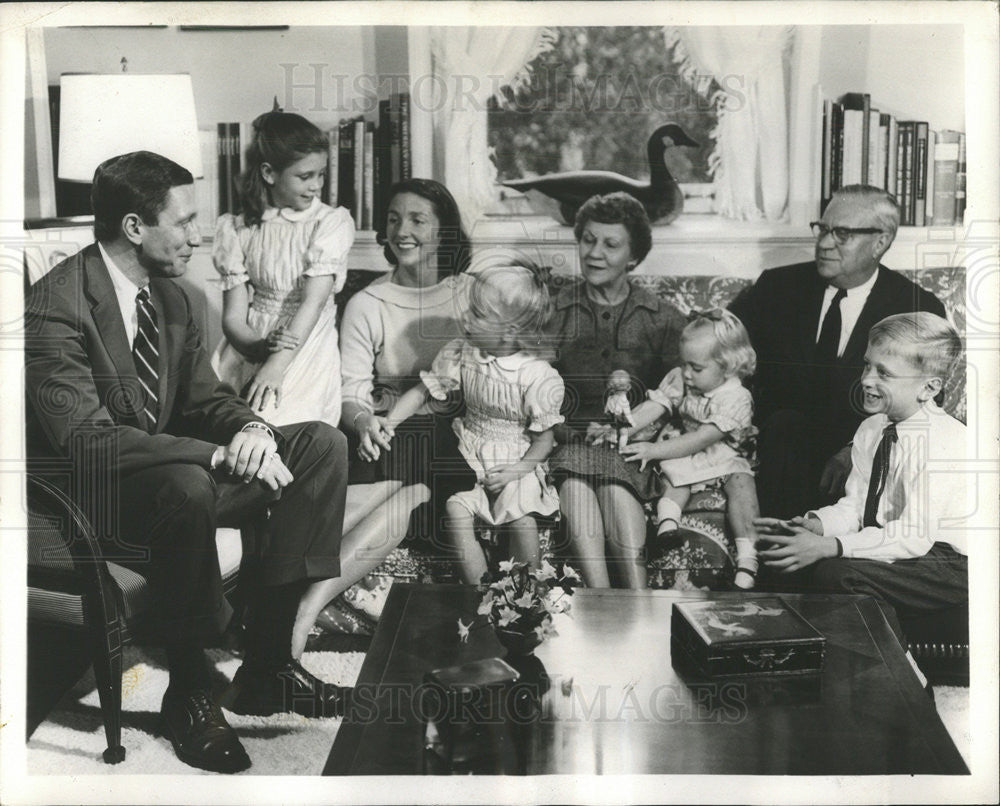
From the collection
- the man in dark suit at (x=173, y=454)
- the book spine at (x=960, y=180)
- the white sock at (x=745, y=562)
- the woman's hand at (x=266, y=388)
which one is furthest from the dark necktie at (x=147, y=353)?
the book spine at (x=960, y=180)

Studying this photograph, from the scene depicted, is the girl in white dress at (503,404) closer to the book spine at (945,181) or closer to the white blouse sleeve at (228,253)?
the white blouse sleeve at (228,253)

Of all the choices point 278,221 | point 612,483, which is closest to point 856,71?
point 612,483

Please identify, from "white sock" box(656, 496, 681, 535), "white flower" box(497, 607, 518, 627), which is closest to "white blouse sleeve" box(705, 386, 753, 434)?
"white sock" box(656, 496, 681, 535)

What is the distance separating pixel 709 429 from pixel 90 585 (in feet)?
7.21

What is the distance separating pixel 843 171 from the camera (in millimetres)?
3479

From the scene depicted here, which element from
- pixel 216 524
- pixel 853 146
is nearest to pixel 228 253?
pixel 216 524

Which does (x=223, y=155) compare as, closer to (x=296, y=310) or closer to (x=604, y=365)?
(x=296, y=310)

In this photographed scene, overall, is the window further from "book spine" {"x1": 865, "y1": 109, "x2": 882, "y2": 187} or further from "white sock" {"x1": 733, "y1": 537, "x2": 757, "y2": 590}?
"white sock" {"x1": 733, "y1": 537, "x2": 757, "y2": 590}

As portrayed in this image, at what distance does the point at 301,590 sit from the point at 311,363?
0.81 meters

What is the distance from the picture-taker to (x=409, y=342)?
11.5 feet

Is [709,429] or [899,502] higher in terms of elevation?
[709,429]

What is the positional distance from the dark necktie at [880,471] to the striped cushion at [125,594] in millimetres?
2248

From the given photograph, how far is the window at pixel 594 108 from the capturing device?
3.45 metres

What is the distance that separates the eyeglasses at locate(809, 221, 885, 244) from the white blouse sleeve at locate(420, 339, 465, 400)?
132 centimetres
